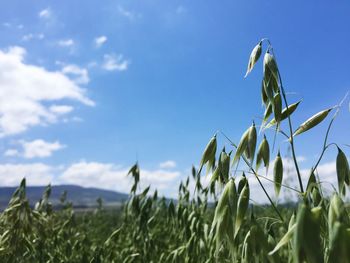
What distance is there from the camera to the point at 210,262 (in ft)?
7.38

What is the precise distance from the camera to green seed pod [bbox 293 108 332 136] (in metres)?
1.35

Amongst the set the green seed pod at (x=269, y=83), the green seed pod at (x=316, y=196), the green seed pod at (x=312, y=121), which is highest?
the green seed pod at (x=269, y=83)

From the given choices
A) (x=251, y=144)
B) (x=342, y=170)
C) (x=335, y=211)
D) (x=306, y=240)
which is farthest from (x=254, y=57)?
(x=306, y=240)

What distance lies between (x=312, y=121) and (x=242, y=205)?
37 centimetres

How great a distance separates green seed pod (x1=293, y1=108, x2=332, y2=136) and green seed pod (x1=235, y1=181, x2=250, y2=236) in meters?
0.28

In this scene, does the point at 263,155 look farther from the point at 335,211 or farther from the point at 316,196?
the point at 335,211

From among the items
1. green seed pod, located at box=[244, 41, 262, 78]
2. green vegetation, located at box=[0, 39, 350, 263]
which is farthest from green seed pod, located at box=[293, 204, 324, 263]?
green seed pod, located at box=[244, 41, 262, 78]

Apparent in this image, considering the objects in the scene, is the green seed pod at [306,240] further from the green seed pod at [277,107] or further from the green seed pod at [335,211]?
the green seed pod at [277,107]

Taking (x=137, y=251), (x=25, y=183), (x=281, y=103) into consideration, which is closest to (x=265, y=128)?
(x=281, y=103)

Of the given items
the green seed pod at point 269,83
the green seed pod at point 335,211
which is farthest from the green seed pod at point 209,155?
the green seed pod at point 335,211

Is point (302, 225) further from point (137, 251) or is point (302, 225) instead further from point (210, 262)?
point (137, 251)

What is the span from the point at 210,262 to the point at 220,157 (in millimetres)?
1049

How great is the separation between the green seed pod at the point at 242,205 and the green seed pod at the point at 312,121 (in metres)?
0.28

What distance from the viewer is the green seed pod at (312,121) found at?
135cm
